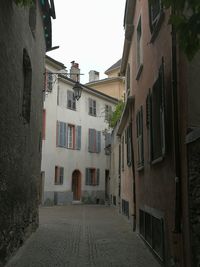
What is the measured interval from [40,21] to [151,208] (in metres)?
6.88

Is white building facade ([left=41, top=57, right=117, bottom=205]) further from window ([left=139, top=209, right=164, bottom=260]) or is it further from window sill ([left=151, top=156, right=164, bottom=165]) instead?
window sill ([left=151, top=156, right=164, bottom=165])

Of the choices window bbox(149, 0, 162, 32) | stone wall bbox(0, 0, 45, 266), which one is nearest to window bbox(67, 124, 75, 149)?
stone wall bbox(0, 0, 45, 266)

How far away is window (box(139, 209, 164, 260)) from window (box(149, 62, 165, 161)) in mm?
1370

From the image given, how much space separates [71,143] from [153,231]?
2589cm

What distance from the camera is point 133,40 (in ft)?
51.1

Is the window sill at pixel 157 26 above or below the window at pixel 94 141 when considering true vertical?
below

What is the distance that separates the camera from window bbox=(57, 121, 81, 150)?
1312 inches

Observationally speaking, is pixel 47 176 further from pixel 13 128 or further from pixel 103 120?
pixel 13 128

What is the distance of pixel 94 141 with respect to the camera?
124ft

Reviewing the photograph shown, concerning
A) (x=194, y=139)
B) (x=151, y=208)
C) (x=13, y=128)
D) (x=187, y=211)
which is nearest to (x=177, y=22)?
(x=194, y=139)

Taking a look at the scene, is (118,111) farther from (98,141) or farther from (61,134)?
(98,141)

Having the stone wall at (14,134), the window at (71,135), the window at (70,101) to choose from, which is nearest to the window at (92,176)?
the window at (71,135)

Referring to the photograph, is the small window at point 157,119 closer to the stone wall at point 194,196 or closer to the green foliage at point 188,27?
the stone wall at point 194,196

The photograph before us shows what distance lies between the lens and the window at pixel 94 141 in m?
37.4
